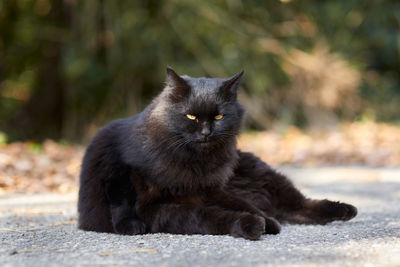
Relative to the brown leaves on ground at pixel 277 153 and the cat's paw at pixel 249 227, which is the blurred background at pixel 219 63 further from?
the cat's paw at pixel 249 227

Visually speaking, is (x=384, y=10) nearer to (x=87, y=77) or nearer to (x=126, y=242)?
(x=87, y=77)

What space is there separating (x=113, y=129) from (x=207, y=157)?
2.42 feet

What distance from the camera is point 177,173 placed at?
2.77m

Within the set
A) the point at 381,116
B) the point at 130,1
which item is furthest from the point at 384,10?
the point at 130,1

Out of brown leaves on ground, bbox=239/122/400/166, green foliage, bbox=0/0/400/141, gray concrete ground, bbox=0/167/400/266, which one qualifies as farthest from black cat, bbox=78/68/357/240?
green foliage, bbox=0/0/400/141

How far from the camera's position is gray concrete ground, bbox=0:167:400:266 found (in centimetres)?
201

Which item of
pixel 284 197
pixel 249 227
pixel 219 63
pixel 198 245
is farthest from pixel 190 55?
pixel 198 245

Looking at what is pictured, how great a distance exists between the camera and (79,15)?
31.4ft

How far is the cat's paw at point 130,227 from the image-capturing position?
2.71 meters

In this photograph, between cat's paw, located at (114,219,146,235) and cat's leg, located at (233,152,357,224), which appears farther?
cat's leg, located at (233,152,357,224)

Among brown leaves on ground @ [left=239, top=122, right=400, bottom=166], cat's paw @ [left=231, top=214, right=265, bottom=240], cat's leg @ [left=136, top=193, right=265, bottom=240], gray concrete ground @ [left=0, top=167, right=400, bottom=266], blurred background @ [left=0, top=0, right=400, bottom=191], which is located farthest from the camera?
blurred background @ [left=0, top=0, right=400, bottom=191]

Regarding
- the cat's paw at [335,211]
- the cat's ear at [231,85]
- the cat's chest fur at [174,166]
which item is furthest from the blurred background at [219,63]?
the cat's chest fur at [174,166]

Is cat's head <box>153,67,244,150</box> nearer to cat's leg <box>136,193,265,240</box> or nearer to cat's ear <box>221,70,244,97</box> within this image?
cat's ear <box>221,70,244,97</box>

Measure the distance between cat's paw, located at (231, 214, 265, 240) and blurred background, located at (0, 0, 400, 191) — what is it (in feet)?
15.8
